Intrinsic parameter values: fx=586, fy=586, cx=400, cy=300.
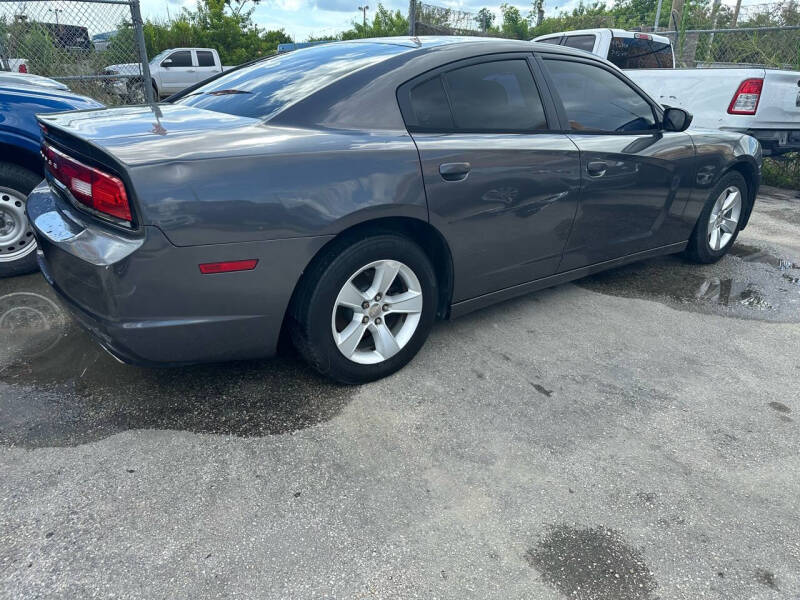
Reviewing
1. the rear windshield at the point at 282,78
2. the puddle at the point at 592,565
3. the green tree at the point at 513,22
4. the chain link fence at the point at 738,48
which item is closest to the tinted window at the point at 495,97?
the rear windshield at the point at 282,78

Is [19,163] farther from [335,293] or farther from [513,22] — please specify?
[513,22]

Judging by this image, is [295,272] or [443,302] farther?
[443,302]

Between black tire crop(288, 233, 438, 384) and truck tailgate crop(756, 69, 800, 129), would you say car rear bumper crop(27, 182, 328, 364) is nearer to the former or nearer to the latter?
black tire crop(288, 233, 438, 384)

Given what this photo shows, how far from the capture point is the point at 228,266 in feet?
7.50

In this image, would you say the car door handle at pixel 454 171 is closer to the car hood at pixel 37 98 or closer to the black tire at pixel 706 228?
the car hood at pixel 37 98

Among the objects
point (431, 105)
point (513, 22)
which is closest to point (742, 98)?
point (431, 105)

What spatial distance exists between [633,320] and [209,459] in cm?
273

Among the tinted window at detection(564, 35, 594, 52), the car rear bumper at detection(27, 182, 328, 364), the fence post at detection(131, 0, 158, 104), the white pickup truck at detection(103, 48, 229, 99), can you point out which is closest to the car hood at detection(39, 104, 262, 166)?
the car rear bumper at detection(27, 182, 328, 364)

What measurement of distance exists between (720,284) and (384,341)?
3006 millimetres

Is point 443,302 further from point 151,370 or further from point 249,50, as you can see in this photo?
point 249,50

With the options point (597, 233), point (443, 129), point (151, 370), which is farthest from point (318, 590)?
point (597, 233)

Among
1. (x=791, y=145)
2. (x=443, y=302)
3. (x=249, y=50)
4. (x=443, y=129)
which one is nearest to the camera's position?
(x=443, y=129)

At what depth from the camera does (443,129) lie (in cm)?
286

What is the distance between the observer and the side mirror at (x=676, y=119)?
394cm
